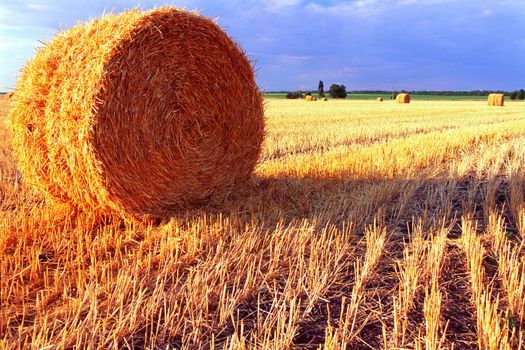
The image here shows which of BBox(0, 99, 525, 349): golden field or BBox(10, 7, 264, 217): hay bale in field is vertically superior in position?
BBox(10, 7, 264, 217): hay bale in field

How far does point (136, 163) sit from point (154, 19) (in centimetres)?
126

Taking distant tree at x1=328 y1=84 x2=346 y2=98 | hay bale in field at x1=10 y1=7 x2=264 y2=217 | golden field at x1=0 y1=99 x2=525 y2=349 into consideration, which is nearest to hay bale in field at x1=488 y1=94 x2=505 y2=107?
distant tree at x1=328 y1=84 x2=346 y2=98

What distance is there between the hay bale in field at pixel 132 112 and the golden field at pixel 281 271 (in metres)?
0.33

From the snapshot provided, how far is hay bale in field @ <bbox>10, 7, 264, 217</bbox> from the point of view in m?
3.98

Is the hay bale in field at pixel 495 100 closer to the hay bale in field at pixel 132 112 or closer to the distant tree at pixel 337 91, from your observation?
the distant tree at pixel 337 91

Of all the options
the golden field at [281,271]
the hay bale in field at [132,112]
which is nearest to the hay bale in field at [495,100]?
the golden field at [281,271]

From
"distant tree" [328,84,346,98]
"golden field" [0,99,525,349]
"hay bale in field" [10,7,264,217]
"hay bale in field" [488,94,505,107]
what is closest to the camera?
"golden field" [0,99,525,349]

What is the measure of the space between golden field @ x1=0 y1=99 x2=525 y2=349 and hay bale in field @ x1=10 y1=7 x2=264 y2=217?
0.33 m

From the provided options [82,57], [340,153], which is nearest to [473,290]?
[82,57]

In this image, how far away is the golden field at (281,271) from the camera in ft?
8.32

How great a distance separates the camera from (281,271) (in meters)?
3.33

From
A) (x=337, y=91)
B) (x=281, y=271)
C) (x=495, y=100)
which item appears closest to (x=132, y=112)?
(x=281, y=271)

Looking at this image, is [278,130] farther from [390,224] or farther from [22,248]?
[22,248]

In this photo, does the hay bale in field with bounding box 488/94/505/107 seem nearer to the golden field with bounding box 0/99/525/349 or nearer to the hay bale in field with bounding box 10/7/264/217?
the golden field with bounding box 0/99/525/349
